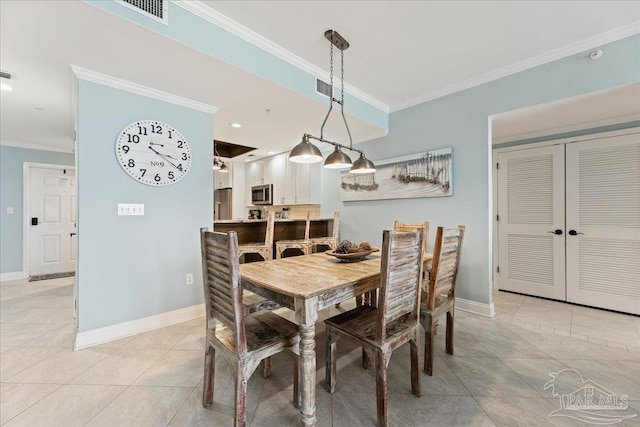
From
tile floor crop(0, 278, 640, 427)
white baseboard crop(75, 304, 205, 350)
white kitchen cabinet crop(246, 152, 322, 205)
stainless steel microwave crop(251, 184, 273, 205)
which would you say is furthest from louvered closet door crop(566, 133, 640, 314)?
stainless steel microwave crop(251, 184, 273, 205)

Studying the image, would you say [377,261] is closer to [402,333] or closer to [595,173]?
[402,333]

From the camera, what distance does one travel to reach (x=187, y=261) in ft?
9.19

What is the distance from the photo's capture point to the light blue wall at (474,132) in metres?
2.30

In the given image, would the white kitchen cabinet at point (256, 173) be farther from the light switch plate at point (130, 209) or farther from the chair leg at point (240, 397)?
the chair leg at point (240, 397)

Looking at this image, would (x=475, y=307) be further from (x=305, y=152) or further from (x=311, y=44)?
(x=311, y=44)

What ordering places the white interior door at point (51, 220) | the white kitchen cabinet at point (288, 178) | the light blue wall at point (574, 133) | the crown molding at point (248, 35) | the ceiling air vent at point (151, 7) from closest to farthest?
the ceiling air vent at point (151, 7)
the crown molding at point (248, 35)
the light blue wall at point (574, 133)
the white interior door at point (51, 220)
the white kitchen cabinet at point (288, 178)

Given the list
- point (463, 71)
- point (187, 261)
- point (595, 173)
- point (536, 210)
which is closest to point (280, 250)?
point (187, 261)

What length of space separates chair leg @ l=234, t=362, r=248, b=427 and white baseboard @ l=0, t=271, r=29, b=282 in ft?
19.1

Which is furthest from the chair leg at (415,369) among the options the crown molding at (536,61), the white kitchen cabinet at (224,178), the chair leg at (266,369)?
the white kitchen cabinet at (224,178)

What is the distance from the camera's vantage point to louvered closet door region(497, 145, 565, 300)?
3326 mm

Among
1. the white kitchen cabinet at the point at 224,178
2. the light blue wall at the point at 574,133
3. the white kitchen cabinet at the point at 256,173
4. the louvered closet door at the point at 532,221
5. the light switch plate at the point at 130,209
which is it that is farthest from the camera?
the white kitchen cabinet at the point at 224,178

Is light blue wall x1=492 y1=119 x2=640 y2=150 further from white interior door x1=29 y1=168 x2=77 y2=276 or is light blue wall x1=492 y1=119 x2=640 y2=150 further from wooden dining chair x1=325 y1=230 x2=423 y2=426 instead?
white interior door x1=29 y1=168 x2=77 y2=276

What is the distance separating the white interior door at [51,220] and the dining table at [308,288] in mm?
5136

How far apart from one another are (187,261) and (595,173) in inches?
187
